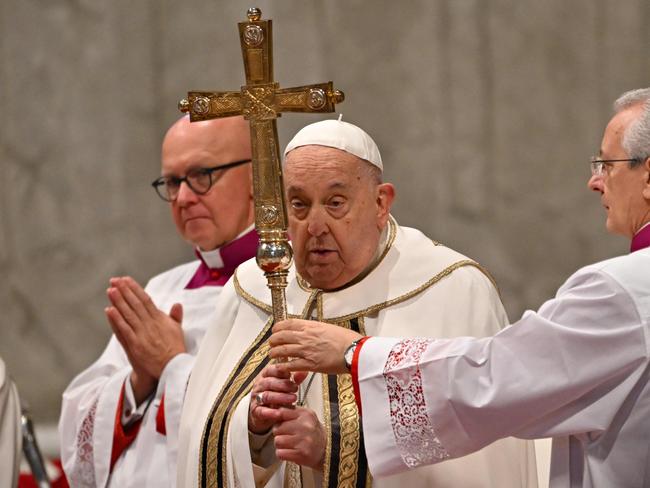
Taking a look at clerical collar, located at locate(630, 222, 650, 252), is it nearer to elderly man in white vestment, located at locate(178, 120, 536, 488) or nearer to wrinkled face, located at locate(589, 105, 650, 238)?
wrinkled face, located at locate(589, 105, 650, 238)

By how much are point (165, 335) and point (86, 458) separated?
64cm

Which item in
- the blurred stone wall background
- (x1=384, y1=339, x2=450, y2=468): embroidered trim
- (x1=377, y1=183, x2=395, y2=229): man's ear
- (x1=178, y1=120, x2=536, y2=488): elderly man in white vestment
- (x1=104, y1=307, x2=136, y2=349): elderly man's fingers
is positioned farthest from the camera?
the blurred stone wall background

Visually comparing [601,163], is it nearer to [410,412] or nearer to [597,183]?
[597,183]

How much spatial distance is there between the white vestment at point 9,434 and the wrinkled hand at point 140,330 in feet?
1.58

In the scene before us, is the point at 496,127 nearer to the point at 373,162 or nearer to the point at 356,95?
the point at 356,95

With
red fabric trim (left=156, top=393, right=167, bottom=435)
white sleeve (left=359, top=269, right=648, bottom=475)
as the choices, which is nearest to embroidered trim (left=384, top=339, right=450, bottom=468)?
white sleeve (left=359, top=269, right=648, bottom=475)

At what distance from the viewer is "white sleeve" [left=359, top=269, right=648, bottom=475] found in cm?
344

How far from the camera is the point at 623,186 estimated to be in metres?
3.69

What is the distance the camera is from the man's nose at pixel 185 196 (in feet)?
17.6

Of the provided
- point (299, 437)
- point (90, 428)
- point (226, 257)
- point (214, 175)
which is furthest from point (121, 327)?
point (299, 437)

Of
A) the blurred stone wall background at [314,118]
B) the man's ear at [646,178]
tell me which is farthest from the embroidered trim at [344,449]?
the blurred stone wall background at [314,118]

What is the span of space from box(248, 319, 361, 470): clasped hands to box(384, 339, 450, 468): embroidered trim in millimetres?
176

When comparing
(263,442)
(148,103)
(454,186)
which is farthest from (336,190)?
(148,103)

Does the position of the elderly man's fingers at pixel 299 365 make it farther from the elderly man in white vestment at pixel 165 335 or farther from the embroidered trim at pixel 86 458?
the embroidered trim at pixel 86 458
